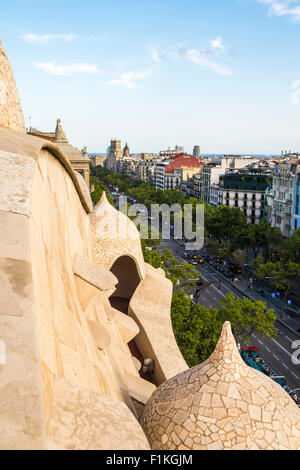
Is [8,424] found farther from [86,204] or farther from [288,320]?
[288,320]

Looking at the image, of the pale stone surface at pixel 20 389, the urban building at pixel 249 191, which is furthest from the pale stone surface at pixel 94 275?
the urban building at pixel 249 191

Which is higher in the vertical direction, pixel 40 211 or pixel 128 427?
pixel 40 211

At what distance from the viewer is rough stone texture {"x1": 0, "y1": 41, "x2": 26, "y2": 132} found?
7.29m

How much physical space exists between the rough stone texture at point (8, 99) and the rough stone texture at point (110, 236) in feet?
22.7

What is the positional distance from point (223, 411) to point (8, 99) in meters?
5.87

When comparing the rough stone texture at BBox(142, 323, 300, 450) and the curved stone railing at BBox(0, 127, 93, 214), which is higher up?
the curved stone railing at BBox(0, 127, 93, 214)

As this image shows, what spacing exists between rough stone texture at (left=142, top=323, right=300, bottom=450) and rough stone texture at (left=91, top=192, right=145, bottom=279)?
8161mm

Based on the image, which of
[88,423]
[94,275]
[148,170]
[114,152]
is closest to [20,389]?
[88,423]

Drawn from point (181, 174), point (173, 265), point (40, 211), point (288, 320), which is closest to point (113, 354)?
point (40, 211)

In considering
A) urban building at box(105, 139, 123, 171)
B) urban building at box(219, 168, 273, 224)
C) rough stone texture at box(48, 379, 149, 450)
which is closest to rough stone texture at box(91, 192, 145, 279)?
rough stone texture at box(48, 379, 149, 450)
